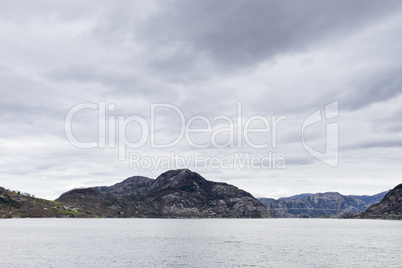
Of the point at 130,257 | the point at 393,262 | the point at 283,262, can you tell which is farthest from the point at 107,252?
the point at 393,262

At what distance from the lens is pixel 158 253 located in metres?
127

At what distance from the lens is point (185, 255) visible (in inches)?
4806

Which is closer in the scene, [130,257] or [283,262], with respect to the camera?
[283,262]

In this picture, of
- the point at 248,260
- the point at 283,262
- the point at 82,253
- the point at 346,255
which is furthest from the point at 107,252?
the point at 346,255

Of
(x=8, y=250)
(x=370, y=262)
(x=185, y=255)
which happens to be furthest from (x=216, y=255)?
(x=8, y=250)

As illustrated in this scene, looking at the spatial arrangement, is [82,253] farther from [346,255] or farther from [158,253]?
[346,255]

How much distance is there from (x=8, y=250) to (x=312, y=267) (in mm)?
111883

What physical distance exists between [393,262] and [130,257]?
87684 millimetres

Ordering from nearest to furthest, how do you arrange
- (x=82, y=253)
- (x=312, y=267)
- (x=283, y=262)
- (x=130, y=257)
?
(x=312, y=267)
(x=283, y=262)
(x=130, y=257)
(x=82, y=253)

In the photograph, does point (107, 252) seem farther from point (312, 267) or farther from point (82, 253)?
point (312, 267)

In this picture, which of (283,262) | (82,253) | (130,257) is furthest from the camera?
(82,253)

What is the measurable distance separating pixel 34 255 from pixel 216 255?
6418cm

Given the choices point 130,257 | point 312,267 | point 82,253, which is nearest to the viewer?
point 312,267

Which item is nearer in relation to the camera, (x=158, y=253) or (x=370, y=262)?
(x=370, y=262)
